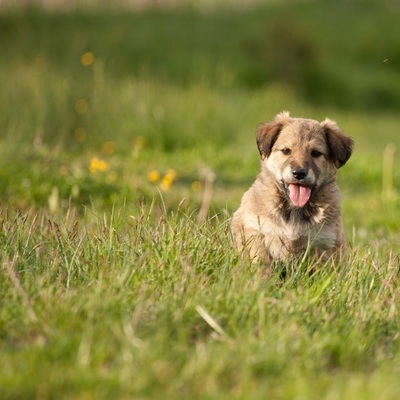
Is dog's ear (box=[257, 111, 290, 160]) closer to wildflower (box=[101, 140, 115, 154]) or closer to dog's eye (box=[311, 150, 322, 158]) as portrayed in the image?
dog's eye (box=[311, 150, 322, 158])

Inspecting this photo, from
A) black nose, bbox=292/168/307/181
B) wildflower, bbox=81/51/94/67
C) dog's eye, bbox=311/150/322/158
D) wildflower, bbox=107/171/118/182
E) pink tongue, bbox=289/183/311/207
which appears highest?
dog's eye, bbox=311/150/322/158

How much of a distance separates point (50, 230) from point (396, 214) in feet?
18.3

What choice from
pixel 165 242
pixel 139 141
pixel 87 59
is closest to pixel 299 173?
pixel 165 242

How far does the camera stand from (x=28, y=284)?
486 centimetres

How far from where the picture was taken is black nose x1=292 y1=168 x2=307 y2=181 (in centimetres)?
615

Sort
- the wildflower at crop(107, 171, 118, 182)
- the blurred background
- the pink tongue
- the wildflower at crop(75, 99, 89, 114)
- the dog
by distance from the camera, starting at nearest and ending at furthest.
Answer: the dog → the pink tongue → the wildflower at crop(107, 171, 118, 182) → the blurred background → the wildflower at crop(75, 99, 89, 114)

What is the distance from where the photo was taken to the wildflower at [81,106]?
15.4 meters

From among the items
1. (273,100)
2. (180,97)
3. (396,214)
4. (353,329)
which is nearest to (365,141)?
(273,100)

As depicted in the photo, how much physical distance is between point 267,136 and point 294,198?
23.4 inches

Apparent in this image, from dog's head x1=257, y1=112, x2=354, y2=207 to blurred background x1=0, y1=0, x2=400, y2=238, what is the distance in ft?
2.97

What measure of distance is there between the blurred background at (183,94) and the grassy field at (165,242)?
0.05 m

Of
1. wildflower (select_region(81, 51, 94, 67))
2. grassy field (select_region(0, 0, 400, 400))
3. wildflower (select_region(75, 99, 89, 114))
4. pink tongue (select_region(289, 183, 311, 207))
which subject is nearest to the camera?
grassy field (select_region(0, 0, 400, 400))

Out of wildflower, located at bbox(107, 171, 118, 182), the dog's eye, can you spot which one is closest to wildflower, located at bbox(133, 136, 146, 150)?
wildflower, located at bbox(107, 171, 118, 182)

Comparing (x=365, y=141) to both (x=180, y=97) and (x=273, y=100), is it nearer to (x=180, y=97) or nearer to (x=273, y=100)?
(x=273, y=100)
